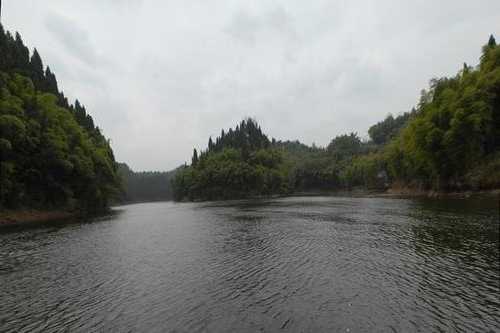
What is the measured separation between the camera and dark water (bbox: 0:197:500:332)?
40.7 feet

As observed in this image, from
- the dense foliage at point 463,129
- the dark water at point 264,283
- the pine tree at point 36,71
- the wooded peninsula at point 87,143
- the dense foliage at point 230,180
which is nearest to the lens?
the dark water at point 264,283

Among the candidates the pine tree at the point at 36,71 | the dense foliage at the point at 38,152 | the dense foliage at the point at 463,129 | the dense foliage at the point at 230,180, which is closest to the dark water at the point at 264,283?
the dense foliage at the point at 38,152

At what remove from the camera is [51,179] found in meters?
60.6

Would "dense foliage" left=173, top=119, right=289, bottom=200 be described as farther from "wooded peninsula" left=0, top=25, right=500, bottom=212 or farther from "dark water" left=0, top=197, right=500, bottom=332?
"dark water" left=0, top=197, right=500, bottom=332

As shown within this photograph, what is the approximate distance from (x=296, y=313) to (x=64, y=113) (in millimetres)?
84699

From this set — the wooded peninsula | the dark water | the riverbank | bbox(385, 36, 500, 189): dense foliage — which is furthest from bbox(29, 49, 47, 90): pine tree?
bbox(385, 36, 500, 189): dense foliage

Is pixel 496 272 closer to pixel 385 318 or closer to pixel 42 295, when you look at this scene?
pixel 385 318

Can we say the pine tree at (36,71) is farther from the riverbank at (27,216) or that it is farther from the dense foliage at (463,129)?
the dense foliage at (463,129)

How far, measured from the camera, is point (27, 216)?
5491 centimetres

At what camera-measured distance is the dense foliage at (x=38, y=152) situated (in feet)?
162

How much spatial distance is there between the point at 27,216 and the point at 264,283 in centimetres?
6020

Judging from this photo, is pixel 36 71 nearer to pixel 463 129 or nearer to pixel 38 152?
pixel 38 152

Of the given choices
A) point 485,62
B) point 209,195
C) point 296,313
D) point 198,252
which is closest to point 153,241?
point 198,252

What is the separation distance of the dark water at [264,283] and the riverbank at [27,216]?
2735 centimetres
